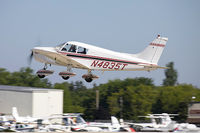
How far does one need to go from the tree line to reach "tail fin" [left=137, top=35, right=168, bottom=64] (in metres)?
27.3

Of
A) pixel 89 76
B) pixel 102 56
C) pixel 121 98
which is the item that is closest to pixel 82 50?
pixel 102 56

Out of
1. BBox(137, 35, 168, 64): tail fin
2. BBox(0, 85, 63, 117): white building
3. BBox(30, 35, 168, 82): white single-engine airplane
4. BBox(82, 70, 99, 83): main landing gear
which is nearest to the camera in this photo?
BBox(30, 35, 168, 82): white single-engine airplane

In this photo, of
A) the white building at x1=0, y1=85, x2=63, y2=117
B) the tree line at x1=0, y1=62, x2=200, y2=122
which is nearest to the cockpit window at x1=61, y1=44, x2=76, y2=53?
the white building at x1=0, y1=85, x2=63, y2=117

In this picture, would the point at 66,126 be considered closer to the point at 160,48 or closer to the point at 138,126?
the point at 138,126

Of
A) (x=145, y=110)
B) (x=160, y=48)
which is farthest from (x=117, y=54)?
(x=145, y=110)

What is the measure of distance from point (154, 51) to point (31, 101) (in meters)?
15.3

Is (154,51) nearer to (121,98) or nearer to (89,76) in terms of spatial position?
(89,76)

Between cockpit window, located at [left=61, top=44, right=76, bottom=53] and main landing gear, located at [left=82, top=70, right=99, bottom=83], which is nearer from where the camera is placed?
cockpit window, located at [left=61, top=44, right=76, bottom=53]

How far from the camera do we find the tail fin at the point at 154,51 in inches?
807

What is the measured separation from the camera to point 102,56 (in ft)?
67.3

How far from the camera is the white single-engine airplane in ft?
66.8

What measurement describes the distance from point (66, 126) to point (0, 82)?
147ft

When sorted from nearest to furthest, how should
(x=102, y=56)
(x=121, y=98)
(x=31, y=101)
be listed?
(x=102, y=56) → (x=31, y=101) → (x=121, y=98)

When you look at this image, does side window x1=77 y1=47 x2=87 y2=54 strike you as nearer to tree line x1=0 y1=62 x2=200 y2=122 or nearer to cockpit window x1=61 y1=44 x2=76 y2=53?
cockpit window x1=61 y1=44 x2=76 y2=53
